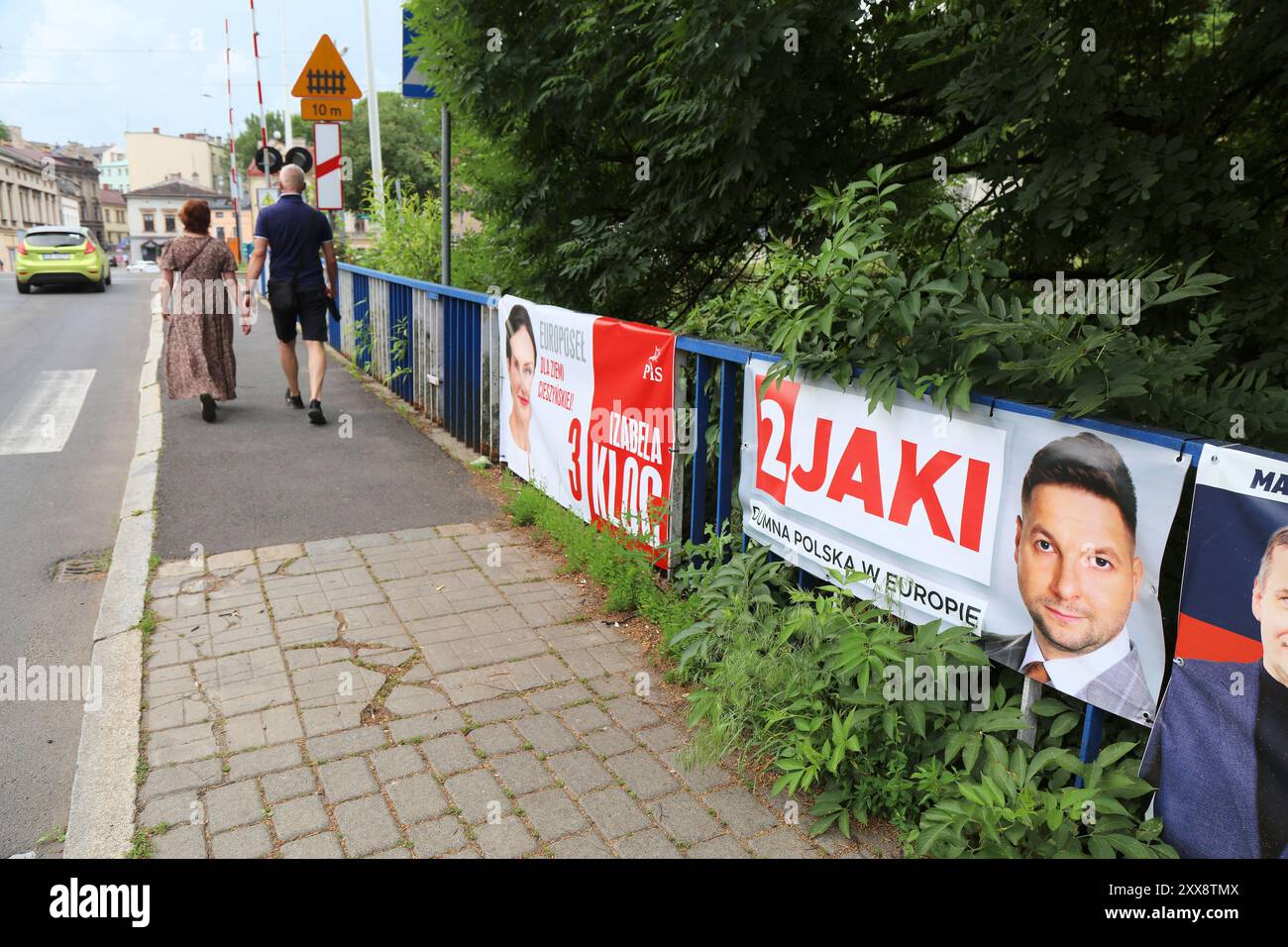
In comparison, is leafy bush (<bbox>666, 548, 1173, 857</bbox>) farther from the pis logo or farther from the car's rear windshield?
the car's rear windshield

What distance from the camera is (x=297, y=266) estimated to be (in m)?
9.00

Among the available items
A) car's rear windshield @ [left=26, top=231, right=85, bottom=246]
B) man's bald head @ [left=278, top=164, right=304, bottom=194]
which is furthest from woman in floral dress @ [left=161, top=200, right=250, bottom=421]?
car's rear windshield @ [left=26, top=231, right=85, bottom=246]

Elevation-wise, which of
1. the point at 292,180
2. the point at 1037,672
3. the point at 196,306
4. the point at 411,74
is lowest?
the point at 1037,672

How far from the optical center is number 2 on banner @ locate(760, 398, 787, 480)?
166 inches

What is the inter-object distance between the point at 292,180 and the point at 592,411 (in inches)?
193

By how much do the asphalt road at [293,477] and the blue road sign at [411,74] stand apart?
2.83 metres

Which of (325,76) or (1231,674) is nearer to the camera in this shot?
(1231,674)

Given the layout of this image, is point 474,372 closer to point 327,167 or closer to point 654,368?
point 654,368

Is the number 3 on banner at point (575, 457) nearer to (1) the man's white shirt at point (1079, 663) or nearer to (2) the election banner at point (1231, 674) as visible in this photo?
(1) the man's white shirt at point (1079, 663)

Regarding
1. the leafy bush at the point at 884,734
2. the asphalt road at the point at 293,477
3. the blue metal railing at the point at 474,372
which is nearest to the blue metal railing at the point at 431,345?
the blue metal railing at the point at 474,372

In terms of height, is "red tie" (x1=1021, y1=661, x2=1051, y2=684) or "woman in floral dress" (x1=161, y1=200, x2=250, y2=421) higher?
"woman in floral dress" (x1=161, y1=200, x2=250, y2=421)

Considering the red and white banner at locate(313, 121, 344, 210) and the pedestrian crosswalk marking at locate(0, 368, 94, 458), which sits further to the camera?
the red and white banner at locate(313, 121, 344, 210)

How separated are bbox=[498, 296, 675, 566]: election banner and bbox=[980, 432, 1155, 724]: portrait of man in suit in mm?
2147

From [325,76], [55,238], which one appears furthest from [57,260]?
[325,76]
